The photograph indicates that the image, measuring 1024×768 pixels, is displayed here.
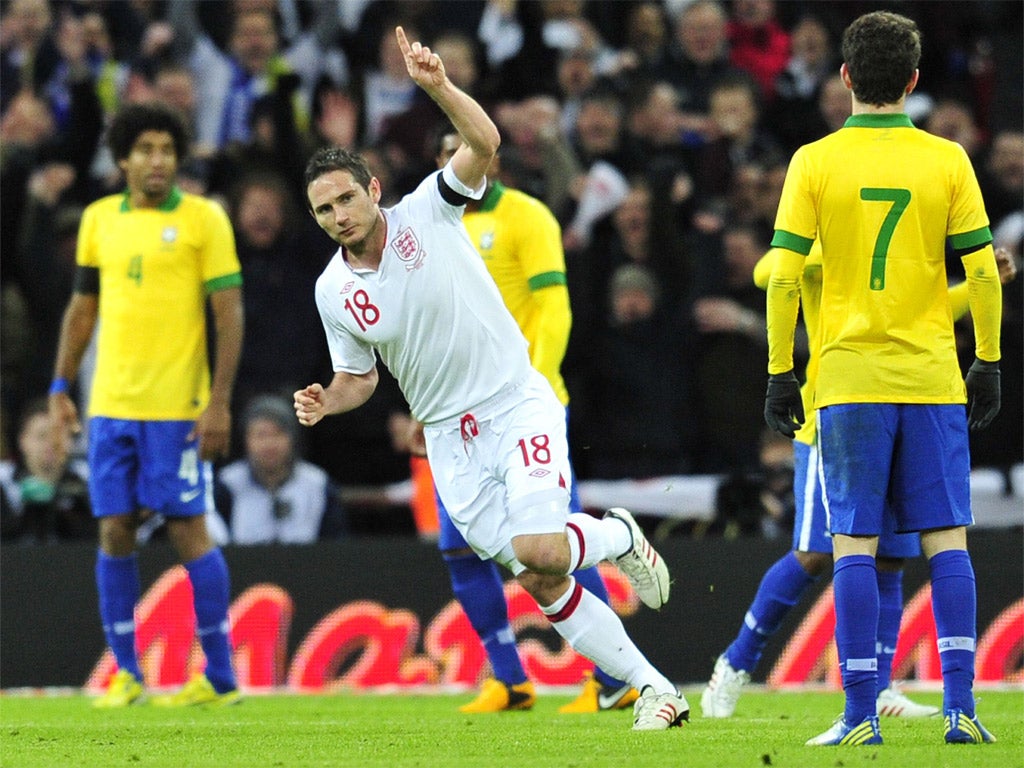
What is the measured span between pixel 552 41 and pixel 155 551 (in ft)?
17.4

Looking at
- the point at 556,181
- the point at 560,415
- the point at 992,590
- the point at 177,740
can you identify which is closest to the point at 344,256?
the point at 560,415

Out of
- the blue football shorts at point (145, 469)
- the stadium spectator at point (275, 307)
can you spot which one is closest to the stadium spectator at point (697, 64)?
the stadium spectator at point (275, 307)

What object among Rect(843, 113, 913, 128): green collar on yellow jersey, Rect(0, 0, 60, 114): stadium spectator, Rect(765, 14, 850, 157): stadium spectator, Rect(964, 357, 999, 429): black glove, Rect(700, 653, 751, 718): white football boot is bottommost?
Rect(700, 653, 751, 718): white football boot

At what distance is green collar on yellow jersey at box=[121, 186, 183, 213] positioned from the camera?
355 inches

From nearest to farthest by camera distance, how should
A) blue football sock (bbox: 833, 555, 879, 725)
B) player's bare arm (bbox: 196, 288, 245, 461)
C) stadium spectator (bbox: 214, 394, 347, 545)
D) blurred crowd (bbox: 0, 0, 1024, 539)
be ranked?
blue football sock (bbox: 833, 555, 879, 725), player's bare arm (bbox: 196, 288, 245, 461), stadium spectator (bbox: 214, 394, 347, 545), blurred crowd (bbox: 0, 0, 1024, 539)

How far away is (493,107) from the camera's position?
12945mm

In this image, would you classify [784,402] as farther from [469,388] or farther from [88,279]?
[88,279]

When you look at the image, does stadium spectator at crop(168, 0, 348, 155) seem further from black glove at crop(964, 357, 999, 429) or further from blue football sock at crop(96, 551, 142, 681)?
black glove at crop(964, 357, 999, 429)

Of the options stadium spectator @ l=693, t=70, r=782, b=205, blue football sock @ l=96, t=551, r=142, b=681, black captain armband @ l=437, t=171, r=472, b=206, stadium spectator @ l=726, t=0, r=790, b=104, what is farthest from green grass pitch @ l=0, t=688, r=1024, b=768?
stadium spectator @ l=726, t=0, r=790, b=104

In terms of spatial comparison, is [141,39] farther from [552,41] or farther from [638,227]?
[638,227]

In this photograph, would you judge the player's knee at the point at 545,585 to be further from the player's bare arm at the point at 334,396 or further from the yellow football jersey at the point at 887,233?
the yellow football jersey at the point at 887,233

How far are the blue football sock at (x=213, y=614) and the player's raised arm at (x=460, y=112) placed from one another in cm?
308

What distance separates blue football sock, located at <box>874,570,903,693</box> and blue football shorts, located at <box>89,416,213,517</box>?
3.41 m

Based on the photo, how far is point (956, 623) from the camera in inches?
233
